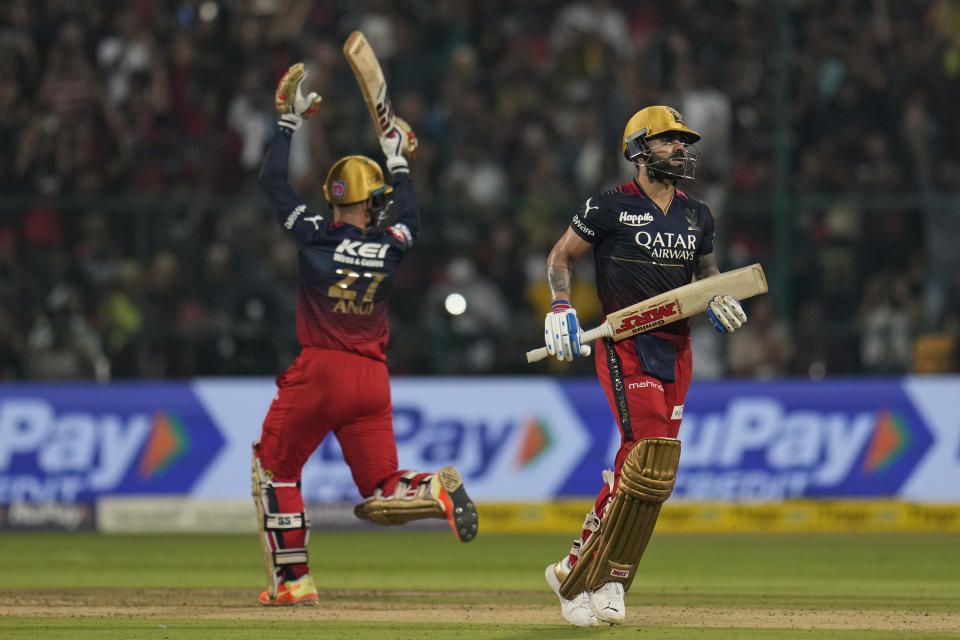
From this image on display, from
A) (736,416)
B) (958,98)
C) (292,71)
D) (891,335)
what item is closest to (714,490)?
(736,416)

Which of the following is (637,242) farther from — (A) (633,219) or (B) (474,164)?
(B) (474,164)

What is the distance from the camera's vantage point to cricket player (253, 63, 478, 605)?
838 cm

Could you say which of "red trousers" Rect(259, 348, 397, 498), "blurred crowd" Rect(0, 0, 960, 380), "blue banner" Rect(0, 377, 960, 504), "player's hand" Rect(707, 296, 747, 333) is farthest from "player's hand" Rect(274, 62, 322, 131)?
"blurred crowd" Rect(0, 0, 960, 380)

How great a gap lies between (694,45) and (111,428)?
700 cm

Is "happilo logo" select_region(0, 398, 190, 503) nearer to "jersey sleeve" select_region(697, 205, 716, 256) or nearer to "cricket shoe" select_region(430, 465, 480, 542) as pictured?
"cricket shoe" select_region(430, 465, 480, 542)

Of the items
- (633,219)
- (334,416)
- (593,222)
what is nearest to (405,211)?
(334,416)

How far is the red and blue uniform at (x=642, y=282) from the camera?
7.64 m

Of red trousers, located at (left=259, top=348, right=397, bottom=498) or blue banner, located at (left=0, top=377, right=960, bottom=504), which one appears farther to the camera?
blue banner, located at (left=0, top=377, right=960, bottom=504)

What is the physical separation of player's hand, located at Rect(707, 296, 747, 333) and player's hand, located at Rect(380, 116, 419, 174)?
2113 millimetres

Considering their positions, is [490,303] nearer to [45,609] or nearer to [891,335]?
[891,335]

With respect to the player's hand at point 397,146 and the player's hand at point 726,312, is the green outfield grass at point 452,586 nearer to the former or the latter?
the player's hand at point 726,312

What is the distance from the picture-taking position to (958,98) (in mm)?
15922

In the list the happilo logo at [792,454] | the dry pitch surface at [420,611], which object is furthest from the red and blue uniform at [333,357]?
the happilo logo at [792,454]

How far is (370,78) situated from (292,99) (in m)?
0.44
